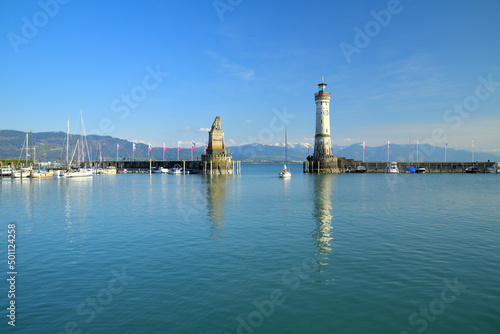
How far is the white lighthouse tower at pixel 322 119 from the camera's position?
438ft

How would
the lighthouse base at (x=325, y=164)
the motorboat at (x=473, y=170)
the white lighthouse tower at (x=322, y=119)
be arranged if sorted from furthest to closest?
the motorboat at (x=473, y=170)
the lighthouse base at (x=325, y=164)
the white lighthouse tower at (x=322, y=119)

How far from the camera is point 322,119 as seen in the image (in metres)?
134

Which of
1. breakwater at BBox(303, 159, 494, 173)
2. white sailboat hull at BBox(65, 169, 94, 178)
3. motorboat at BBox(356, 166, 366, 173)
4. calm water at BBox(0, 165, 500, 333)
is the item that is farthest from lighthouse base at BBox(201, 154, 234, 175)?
calm water at BBox(0, 165, 500, 333)

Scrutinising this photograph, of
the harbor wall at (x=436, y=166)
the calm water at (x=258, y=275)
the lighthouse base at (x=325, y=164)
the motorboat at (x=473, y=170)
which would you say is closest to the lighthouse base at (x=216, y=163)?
the lighthouse base at (x=325, y=164)

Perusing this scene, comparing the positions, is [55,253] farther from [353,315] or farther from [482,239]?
[482,239]

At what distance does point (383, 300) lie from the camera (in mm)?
13891

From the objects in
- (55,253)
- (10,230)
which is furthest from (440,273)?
(10,230)

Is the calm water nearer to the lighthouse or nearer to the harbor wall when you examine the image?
the lighthouse

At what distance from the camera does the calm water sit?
12.3 m

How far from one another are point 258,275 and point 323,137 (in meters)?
124

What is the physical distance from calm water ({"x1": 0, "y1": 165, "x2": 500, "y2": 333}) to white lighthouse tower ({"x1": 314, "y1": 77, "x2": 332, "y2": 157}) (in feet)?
341

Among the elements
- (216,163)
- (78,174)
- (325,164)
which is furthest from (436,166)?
(78,174)

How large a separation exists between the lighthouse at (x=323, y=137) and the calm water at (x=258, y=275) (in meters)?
104

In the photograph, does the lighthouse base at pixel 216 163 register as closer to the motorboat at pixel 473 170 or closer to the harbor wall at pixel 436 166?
the harbor wall at pixel 436 166
